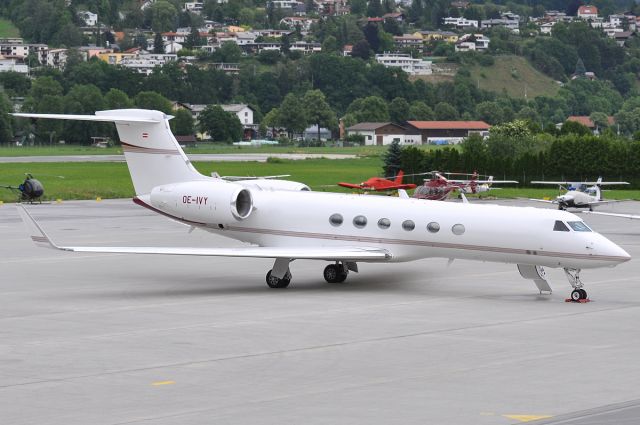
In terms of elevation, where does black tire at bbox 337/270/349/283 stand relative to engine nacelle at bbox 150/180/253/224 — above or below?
below

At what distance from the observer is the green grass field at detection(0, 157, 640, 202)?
76256 millimetres

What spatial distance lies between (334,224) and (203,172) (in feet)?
213

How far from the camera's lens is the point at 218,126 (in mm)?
185250

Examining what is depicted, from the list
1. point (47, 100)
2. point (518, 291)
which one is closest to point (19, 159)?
point (47, 100)

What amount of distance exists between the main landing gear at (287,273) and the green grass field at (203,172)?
3823 centimetres

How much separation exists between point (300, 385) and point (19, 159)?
98.3 m

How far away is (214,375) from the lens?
22266 millimetres

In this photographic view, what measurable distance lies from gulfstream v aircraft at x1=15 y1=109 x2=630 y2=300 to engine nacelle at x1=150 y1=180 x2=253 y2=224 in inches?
1.1

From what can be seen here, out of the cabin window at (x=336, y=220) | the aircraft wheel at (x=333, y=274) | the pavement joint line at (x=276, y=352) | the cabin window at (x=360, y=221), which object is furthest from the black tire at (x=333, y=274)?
the pavement joint line at (x=276, y=352)

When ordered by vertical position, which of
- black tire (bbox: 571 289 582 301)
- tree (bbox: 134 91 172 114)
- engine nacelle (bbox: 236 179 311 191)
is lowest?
tree (bbox: 134 91 172 114)

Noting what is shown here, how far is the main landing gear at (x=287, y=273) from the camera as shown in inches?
1348

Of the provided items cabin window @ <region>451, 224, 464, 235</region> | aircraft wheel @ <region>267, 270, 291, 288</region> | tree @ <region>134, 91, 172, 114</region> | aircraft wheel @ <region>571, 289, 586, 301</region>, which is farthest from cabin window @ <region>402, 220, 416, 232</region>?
tree @ <region>134, 91, 172, 114</region>

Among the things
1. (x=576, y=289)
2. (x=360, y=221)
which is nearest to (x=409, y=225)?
(x=360, y=221)

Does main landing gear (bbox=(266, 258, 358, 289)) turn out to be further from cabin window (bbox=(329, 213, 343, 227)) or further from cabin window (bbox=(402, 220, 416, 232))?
cabin window (bbox=(402, 220, 416, 232))
